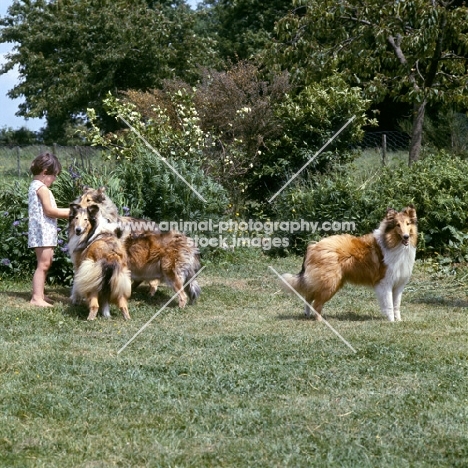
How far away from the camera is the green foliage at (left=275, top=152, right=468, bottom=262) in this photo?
41.1 ft

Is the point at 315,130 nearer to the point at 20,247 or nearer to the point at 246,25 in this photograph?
the point at 20,247

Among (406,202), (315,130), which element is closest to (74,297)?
(406,202)

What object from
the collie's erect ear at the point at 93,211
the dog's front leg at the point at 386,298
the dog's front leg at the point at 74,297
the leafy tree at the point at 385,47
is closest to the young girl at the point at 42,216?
the dog's front leg at the point at 74,297

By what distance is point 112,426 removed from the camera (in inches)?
201

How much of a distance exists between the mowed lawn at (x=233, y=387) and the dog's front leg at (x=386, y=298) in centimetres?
13

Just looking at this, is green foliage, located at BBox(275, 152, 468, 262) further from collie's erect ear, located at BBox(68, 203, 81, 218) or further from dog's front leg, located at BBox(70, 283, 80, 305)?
collie's erect ear, located at BBox(68, 203, 81, 218)

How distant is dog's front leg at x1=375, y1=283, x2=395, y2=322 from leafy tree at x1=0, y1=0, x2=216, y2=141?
84.2 feet

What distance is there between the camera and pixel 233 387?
594 centimetres

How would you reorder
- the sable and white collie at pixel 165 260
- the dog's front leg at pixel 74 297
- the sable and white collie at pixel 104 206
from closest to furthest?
the dog's front leg at pixel 74 297, the sable and white collie at pixel 104 206, the sable and white collie at pixel 165 260

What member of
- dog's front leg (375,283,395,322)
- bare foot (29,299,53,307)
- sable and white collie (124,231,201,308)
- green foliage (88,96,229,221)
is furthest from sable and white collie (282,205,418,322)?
green foliage (88,96,229,221)

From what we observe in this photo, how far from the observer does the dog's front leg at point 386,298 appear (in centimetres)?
834

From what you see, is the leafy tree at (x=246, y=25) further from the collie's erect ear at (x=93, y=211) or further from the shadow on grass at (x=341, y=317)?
the shadow on grass at (x=341, y=317)

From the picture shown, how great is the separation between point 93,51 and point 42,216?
2666 cm

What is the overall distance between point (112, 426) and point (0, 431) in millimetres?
738
